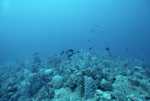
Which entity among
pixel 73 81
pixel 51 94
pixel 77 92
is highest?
pixel 73 81

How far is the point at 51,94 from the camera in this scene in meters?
6.35

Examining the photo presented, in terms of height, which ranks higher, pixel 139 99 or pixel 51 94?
pixel 139 99

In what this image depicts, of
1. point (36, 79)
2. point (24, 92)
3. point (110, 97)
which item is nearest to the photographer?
point (110, 97)

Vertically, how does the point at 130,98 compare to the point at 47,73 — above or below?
above

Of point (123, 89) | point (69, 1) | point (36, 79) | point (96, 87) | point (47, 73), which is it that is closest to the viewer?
point (96, 87)

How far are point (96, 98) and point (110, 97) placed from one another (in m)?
0.84

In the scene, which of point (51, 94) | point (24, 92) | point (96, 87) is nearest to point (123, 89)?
point (96, 87)

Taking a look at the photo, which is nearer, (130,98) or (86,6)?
(130,98)

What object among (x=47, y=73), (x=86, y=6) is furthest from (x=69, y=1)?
(x=47, y=73)

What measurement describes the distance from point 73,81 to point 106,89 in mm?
2402

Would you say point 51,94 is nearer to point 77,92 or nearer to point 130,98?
point 77,92

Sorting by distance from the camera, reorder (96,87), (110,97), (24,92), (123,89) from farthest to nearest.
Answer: (24,92)
(123,89)
(96,87)
(110,97)

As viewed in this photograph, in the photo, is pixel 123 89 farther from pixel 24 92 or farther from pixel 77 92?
pixel 24 92

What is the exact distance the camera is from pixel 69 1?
175750 millimetres
